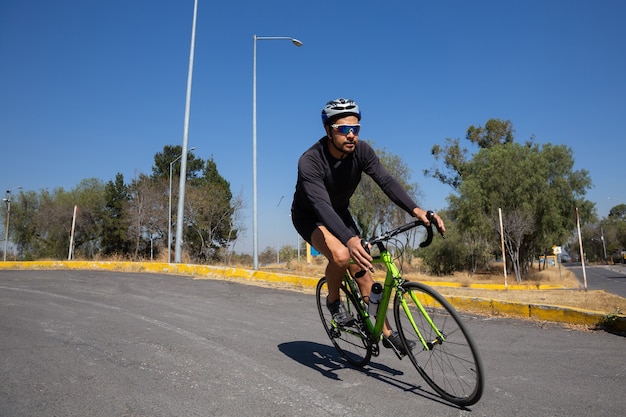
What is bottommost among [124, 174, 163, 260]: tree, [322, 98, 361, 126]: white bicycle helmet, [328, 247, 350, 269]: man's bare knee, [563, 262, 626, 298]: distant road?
[563, 262, 626, 298]: distant road

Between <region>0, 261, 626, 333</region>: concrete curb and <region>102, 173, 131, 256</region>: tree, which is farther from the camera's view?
<region>102, 173, 131, 256</region>: tree

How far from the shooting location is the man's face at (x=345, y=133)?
11.3 feet

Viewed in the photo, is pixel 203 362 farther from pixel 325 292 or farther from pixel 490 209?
pixel 490 209

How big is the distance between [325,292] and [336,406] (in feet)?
5.73

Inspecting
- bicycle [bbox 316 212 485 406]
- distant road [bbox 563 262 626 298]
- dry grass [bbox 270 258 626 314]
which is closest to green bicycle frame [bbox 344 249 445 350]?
bicycle [bbox 316 212 485 406]

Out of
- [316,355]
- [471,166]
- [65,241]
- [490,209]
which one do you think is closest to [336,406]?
[316,355]

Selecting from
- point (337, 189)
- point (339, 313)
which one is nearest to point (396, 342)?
point (339, 313)

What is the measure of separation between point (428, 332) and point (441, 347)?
0.44 ft

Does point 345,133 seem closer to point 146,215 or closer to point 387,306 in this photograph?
point 387,306

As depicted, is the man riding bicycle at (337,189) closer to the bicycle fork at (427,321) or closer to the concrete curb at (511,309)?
the bicycle fork at (427,321)

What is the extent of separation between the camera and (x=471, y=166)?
3850 centimetres

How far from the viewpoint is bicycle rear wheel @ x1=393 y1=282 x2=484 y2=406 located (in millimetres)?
2789

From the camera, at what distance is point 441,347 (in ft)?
10.1

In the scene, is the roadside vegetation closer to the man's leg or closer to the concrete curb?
the concrete curb
